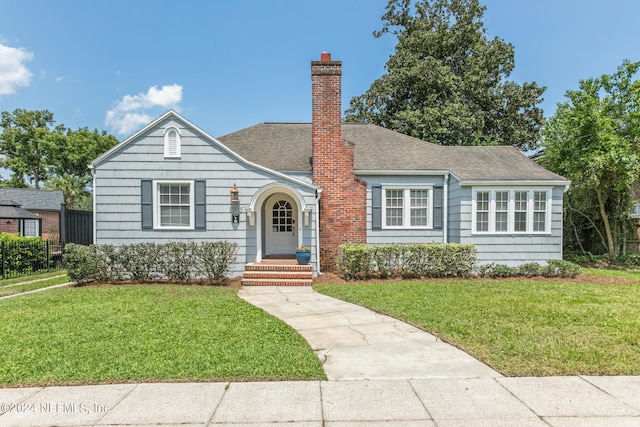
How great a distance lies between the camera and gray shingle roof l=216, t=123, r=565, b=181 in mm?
11266

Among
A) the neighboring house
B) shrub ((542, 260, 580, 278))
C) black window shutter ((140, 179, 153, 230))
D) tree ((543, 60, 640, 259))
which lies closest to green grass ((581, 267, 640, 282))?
shrub ((542, 260, 580, 278))

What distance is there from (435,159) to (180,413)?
37.0 ft

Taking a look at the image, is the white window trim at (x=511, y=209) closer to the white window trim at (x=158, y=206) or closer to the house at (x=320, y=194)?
the house at (x=320, y=194)

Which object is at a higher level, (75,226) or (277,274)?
(75,226)

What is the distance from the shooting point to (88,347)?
429 cm

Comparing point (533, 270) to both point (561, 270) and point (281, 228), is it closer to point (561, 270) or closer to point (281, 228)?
point (561, 270)

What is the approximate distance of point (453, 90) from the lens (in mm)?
21328

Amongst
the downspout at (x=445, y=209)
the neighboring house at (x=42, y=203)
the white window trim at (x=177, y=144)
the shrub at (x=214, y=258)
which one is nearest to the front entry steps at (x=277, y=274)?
the shrub at (x=214, y=258)

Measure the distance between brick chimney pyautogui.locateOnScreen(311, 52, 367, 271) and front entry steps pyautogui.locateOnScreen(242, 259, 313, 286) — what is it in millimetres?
1369

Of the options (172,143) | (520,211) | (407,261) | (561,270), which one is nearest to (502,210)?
(520,211)

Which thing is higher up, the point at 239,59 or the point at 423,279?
the point at 239,59

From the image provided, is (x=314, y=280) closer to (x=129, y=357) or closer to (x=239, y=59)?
(x=129, y=357)

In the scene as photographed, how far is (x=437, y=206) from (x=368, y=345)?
794cm

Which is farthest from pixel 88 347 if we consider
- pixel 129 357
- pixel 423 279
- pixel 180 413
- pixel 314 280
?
pixel 423 279
